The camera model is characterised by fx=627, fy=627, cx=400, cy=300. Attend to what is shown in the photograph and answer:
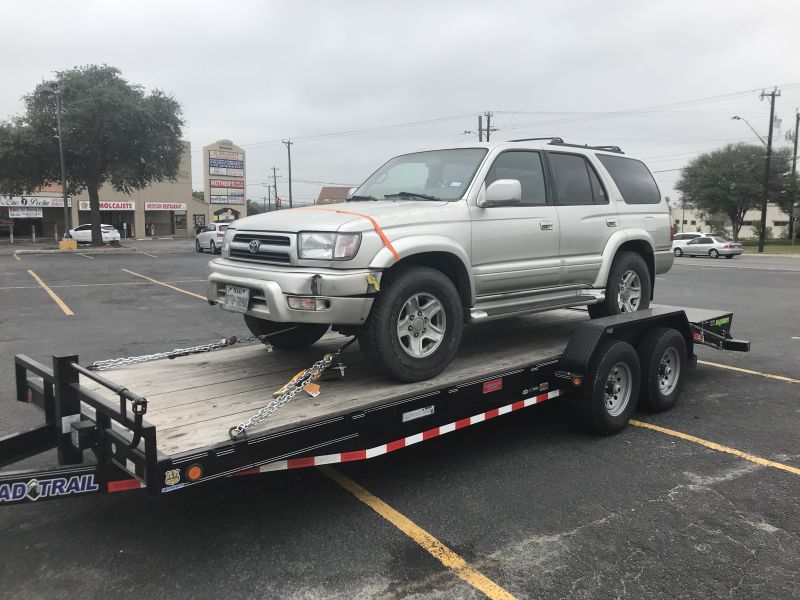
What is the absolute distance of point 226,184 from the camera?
6328 cm

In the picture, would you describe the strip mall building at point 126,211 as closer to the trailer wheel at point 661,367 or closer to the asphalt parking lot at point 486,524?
the trailer wheel at point 661,367

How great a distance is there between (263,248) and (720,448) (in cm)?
379

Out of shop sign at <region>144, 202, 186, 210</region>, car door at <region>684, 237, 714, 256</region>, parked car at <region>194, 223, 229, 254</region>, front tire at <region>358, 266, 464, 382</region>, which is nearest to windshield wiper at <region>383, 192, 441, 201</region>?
front tire at <region>358, 266, 464, 382</region>

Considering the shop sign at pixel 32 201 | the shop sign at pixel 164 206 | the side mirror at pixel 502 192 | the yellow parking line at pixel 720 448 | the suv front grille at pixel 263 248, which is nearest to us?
the suv front grille at pixel 263 248

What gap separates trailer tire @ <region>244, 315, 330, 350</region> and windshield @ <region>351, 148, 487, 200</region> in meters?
1.22

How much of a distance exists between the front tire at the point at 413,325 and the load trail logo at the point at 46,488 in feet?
5.95

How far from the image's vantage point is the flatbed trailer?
3010 mm

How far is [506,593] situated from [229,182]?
64.4m

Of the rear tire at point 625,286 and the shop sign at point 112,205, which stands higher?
the shop sign at point 112,205

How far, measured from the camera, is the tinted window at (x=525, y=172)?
16.9ft

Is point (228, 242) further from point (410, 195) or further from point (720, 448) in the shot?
point (720, 448)

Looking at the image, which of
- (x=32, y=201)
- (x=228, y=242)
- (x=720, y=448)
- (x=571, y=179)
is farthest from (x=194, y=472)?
(x=32, y=201)

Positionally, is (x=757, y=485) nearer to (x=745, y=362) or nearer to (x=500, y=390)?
(x=500, y=390)

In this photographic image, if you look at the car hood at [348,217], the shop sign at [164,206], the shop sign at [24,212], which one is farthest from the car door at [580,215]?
the shop sign at [164,206]
